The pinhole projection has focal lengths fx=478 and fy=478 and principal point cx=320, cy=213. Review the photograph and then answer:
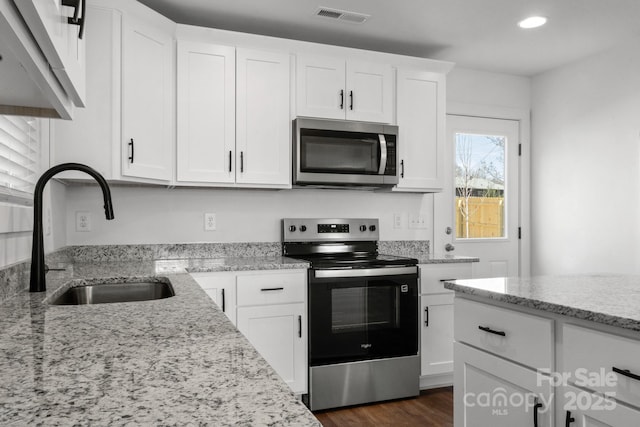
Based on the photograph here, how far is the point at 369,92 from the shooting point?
3277mm

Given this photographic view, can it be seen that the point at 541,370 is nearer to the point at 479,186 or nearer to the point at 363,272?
the point at 363,272

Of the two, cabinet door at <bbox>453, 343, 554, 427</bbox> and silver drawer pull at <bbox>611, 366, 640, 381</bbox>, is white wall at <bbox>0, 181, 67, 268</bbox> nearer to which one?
cabinet door at <bbox>453, 343, 554, 427</bbox>

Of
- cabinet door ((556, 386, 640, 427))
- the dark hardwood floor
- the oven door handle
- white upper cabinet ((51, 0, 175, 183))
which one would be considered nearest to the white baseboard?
the dark hardwood floor

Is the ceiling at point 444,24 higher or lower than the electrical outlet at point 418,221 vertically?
higher

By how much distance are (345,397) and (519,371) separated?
155cm

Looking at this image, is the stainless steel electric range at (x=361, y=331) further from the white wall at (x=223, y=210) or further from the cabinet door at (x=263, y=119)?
the cabinet door at (x=263, y=119)

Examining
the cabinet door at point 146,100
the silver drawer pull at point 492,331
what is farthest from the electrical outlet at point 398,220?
the silver drawer pull at point 492,331

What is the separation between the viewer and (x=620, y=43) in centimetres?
346

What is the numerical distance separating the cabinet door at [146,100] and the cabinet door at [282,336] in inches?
37.8

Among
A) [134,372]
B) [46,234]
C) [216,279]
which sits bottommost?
[216,279]

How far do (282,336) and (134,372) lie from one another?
214 cm

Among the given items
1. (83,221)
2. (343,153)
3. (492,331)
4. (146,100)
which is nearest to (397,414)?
(492,331)

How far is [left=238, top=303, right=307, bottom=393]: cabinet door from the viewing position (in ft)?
8.92

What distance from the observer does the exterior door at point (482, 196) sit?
398cm
